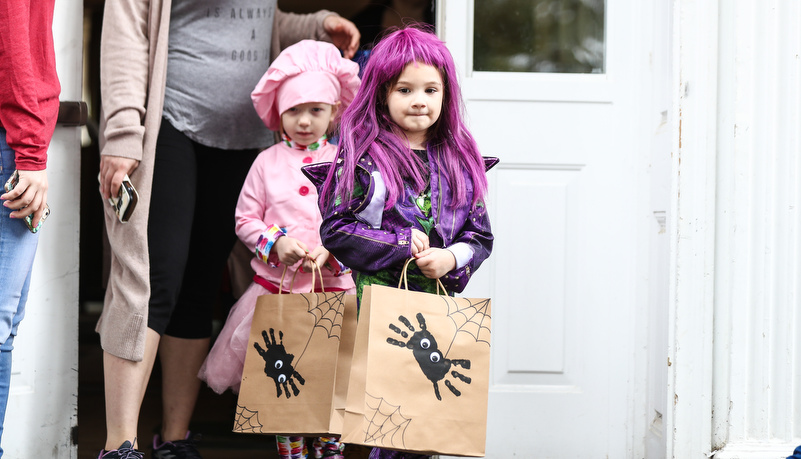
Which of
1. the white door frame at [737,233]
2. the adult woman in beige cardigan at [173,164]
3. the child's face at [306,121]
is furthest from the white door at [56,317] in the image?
the white door frame at [737,233]

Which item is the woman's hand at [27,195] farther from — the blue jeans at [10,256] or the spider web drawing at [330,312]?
the spider web drawing at [330,312]

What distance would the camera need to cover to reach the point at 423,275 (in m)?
1.80

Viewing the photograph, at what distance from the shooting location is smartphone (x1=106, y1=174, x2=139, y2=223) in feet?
6.54

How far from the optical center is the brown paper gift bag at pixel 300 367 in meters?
1.71

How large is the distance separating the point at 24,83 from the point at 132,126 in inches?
17.4

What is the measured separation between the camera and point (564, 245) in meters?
2.43

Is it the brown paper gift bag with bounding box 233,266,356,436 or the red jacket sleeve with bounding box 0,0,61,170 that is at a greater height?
the red jacket sleeve with bounding box 0,0,61,170

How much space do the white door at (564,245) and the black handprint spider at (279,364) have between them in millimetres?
837

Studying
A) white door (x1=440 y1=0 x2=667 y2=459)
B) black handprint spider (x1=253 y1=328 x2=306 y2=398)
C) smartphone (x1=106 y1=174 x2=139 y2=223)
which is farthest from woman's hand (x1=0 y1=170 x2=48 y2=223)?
white door (x1=440 y1=0 x2=667 y2=459)

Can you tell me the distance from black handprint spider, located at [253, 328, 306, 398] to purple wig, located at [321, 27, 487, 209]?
0.38 m

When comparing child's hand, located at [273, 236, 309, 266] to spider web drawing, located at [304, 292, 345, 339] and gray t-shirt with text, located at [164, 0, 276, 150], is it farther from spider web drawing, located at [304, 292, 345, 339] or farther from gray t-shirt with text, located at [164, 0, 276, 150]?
gray t-shirt with text, located at [164, 0, 276, 150]

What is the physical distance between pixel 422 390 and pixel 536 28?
147 cm

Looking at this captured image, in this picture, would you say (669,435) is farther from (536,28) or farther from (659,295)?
(536,28)

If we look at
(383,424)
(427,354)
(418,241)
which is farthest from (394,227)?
(383,424)
